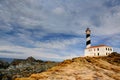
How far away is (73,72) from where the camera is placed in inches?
886

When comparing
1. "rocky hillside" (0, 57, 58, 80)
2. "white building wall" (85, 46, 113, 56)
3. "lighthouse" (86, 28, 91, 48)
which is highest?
"lighthouse" (86, 28, 91, 48)

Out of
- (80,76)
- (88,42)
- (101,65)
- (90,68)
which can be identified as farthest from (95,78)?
(88,42)

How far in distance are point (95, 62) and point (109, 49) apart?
53187mm

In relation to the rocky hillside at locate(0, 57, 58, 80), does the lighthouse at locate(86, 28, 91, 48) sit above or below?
above

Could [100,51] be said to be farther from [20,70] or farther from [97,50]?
[20,70]

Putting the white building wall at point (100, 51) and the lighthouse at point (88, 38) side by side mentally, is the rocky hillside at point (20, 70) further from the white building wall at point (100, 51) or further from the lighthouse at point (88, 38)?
the lighthouse at point (88, 38)

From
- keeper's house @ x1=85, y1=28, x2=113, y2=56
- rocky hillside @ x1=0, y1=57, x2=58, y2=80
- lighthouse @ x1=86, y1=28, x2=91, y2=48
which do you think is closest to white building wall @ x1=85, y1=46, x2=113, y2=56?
keeper's house @ x1=85, y1=28, x2=113, y2=56

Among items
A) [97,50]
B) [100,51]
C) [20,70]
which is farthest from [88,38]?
[20,70]

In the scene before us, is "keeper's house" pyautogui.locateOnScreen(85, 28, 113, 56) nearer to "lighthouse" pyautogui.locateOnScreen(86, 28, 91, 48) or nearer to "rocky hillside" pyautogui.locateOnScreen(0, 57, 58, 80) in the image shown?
"lighthouse" pyautogui.locateOnScreen(86, 28, 91, 48)

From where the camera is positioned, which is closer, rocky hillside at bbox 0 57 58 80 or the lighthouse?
rocky hillside at bbox 0 57 58 80

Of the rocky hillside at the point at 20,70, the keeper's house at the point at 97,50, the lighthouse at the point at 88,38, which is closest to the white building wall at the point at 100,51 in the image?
the keeper's house at the point at 97,50

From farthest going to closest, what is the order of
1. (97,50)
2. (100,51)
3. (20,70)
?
1. (97,50)
2. (100,51)
3. (20,70)

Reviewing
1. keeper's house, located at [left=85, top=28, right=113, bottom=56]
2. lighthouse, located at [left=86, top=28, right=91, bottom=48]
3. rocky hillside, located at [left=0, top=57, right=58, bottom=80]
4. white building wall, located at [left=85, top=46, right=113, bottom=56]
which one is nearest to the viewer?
rocky hillside, located at [left=0, top=57, right=58, bottom=80]

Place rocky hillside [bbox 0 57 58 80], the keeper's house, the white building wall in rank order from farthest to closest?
the keeper's house, the white building wall, rocky hillside [bbox 0 57 58 80]
